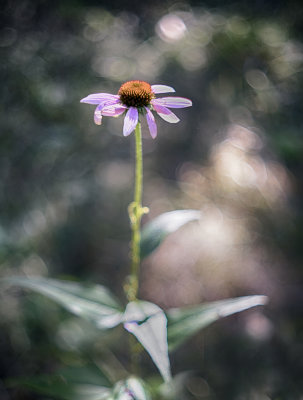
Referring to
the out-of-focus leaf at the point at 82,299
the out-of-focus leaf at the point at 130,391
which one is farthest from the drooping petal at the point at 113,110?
the out-of-focus leaf at the point at 130,391

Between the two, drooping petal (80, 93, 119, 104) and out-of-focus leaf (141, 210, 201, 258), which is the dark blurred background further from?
drooping petal (80, 93, 119, 104)

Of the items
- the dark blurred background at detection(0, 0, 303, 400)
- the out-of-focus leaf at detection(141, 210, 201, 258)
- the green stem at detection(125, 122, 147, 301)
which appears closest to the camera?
the green stem at detection(125, 122, 147, 301)

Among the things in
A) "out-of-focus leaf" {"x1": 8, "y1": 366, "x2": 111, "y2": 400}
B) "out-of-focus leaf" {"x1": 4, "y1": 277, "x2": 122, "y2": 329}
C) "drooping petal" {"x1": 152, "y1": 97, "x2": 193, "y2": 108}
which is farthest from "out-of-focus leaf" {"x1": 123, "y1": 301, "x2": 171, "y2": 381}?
"drooping petal" {"x1": 152, "y1": 97, "x2": 193, "y2": 108}

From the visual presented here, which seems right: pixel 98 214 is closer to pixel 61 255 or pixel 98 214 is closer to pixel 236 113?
pixel 61 255

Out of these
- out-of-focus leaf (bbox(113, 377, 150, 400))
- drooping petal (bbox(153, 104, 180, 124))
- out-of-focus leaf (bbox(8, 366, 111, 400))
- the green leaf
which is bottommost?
out-of-focus leaf (bbox(8, 366, 111, 400))

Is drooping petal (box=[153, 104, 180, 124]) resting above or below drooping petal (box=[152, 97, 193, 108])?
below

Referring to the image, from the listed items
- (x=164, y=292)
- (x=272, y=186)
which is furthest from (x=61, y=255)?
(x=272, y=186)
